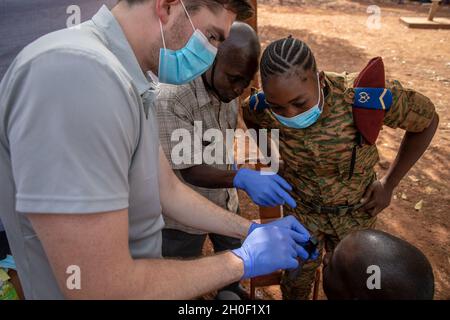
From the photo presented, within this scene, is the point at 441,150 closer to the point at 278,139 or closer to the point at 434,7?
the point at 278,139

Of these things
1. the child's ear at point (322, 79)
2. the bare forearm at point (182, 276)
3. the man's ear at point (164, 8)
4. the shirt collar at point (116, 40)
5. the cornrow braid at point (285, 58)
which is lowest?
the bare forearm at point (182, 276)

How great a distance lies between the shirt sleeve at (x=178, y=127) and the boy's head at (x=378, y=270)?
0.92 m

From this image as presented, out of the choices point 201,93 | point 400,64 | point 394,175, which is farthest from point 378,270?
point 400,64

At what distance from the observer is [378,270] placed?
1.41 m

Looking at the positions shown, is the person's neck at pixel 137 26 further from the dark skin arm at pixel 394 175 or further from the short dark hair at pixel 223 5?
the dark skin arm at pixel 394 175

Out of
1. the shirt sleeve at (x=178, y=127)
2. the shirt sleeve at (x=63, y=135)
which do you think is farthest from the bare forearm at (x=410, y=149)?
the shirt sleeve at (x=63, y=135)

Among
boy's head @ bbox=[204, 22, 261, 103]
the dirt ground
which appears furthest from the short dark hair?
the dirt ground

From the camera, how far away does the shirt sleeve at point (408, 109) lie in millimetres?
1990

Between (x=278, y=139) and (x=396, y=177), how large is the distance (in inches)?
29.1

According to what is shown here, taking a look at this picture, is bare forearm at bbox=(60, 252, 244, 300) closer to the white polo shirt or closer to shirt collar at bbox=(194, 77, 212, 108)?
the white polo shirt

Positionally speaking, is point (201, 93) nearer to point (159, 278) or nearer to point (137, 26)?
point (137, 26)

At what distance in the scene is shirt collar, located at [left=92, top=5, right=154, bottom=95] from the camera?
1.13 metres

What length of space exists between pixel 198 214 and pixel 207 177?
16.2 inches
